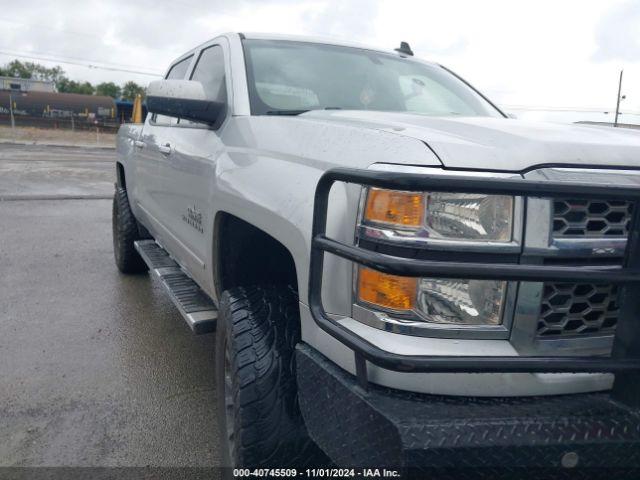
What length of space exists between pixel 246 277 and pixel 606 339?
1.49 metres

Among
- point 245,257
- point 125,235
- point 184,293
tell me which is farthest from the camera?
point 125,235

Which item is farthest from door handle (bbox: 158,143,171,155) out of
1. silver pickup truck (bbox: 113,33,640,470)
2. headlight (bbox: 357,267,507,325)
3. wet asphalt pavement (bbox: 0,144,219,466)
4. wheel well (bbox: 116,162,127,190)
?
headlight (bbox: 357,267,507,325)

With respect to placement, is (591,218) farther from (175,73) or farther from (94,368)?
(175,73)

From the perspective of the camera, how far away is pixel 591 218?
150 centimetres

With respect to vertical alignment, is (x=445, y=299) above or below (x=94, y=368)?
above

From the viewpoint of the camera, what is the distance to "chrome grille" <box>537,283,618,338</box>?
60.0 inches

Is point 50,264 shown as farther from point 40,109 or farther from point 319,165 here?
point 40,109

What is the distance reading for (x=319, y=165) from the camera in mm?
1848

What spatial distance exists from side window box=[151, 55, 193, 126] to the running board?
0.94 m

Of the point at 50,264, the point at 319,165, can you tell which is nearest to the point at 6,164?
the point at 50,264

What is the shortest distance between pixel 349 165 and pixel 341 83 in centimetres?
146

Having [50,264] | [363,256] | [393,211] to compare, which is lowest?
[50,264]

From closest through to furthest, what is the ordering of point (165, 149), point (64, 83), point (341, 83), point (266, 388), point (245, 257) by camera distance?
1. point (266, 388)
2. point (245, 257)
3. point (341, 83)
4. point (165, 149)
5. point (64, 83)

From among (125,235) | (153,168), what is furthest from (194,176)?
(125,235)
